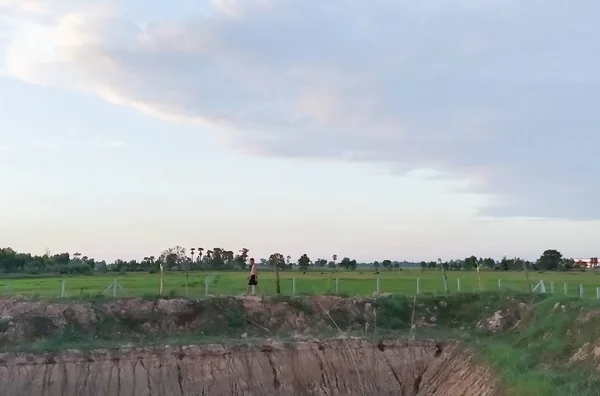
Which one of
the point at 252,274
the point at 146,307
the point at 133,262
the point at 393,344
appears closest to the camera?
the point at 393,344

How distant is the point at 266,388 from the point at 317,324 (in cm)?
591

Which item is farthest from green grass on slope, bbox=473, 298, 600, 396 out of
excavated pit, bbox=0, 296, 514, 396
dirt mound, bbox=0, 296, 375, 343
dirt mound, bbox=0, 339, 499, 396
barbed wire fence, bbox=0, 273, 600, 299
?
dirt mound, bbox=0, 296, 375, 343

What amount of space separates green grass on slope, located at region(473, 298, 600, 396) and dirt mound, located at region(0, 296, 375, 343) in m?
7.41

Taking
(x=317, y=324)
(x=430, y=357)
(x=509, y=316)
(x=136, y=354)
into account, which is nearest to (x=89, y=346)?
(x=136, y=354)

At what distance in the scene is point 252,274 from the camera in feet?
115

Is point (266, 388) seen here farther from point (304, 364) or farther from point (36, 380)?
point (36, 380)

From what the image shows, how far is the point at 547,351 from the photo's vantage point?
22.0m

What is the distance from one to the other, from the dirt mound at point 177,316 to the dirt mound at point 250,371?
2481 millimetres

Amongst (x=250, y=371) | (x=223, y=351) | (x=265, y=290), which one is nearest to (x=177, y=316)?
(x=223, y=351)

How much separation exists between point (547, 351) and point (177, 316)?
51.2ft

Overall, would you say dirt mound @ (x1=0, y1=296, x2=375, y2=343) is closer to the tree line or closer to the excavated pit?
the excavated pit

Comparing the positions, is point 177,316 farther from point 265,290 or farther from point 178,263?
point 178,263

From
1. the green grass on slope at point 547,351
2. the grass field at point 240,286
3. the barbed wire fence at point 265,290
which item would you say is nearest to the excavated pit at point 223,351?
the green grass on slope at point 547,351

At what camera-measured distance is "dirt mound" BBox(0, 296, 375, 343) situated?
28906 millimetres
